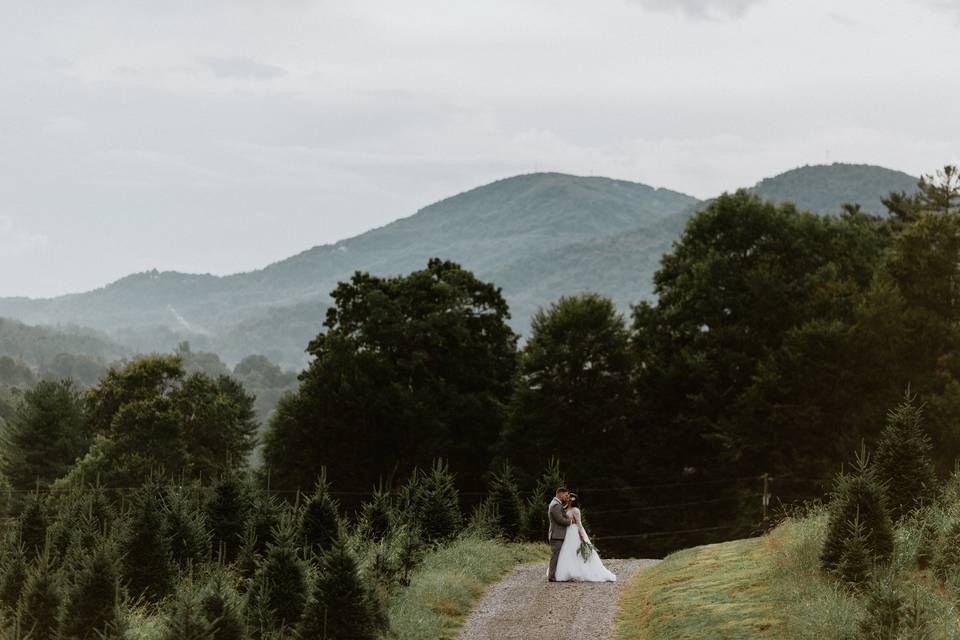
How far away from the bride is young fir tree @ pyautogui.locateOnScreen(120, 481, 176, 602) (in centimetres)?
927

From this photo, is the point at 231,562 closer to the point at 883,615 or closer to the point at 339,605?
the point at 339,605

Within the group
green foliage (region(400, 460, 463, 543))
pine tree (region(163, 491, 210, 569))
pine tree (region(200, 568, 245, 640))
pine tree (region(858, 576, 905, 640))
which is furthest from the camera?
green foliage (region(400, 460, 463, 543))

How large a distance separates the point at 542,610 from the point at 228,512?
11.2 metres

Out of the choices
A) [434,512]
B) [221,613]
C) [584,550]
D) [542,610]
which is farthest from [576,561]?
[221,613]

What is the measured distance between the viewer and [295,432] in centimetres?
5312

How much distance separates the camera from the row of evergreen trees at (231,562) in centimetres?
1673

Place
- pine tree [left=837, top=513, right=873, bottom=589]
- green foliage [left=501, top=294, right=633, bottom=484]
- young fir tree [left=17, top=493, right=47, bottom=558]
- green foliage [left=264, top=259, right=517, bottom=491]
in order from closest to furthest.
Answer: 1. pine tree [left=837, top=513, right=873, bottom=589]
2. young fir tree [left=17, top=493, right=47, bottom=558]
3. green foliage [left=501, top=294, right=633, bottom=484]
4. green foliage [left=264, top=259, right=517, bottom=491]

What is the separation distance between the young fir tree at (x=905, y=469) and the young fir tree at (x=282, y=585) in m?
11.8

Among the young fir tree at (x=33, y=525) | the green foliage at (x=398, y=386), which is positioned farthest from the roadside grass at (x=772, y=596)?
the green foliage at (x=398, y=386)

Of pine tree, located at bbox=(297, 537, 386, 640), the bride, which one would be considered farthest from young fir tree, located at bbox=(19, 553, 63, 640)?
the bride

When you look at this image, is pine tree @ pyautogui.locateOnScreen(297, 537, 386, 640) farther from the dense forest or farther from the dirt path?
the dense forest

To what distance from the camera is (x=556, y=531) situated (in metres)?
24.7

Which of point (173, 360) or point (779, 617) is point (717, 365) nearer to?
point (779, 617)

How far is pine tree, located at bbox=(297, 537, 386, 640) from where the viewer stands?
16.7 m
